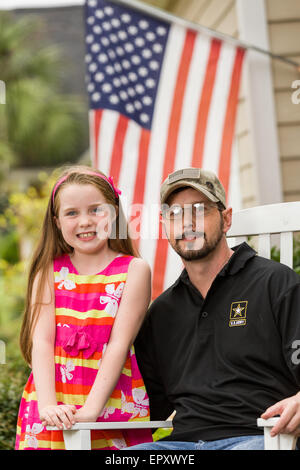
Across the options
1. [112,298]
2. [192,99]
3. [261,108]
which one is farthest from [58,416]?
[261,108]

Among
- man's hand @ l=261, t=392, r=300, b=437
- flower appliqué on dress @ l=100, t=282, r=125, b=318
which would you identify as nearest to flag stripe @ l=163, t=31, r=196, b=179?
flower appliqué on dress @ l=100, t=282, r=125, b=318

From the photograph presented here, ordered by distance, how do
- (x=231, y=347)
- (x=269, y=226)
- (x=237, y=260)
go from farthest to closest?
(x=269, y=226)
(x=237, y=260)
(x=231, y=347)

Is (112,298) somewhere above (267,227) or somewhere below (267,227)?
below

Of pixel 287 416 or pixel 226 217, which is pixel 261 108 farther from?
pixel 287 416

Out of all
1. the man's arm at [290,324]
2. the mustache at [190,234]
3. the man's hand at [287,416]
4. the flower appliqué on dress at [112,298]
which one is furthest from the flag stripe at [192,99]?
the man's hand at [287,416]

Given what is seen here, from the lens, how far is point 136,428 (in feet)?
8.57

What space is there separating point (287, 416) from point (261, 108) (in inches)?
133

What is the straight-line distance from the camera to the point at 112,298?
270 cm

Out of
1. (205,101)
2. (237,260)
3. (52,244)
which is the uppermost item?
(205,101)

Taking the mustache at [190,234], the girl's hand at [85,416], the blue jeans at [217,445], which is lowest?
the blue jeans at [217,445]

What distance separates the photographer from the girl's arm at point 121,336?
8.18ft

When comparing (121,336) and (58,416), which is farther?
(121,336)

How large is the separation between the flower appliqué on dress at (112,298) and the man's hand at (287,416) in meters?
0.85

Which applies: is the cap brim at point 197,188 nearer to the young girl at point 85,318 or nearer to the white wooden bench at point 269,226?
the young girl at point 85,318
